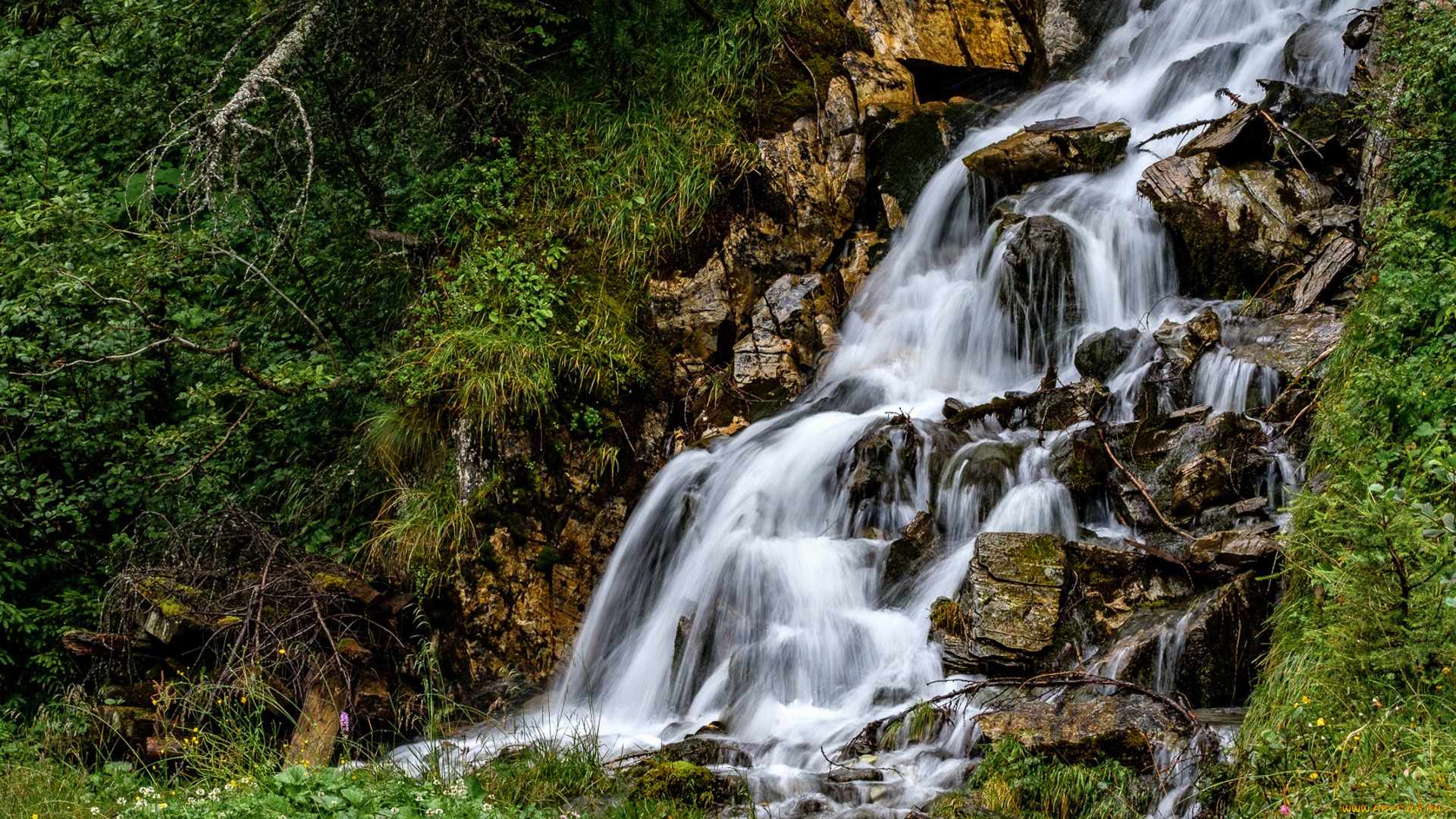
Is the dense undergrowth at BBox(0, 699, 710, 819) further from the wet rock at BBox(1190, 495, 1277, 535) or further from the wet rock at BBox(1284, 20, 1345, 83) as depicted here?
A: the wet rock at BBox(1284, 20, 1345, 83)

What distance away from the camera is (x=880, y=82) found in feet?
31.8

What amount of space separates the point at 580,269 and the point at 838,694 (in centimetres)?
449

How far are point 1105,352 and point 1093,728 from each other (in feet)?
11.3

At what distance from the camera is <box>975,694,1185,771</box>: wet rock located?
437 centimetres

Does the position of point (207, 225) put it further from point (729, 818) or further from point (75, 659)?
point (729, 818)

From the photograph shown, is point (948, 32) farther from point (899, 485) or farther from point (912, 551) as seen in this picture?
point (912, 551)

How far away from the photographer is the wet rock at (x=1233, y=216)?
7.32m

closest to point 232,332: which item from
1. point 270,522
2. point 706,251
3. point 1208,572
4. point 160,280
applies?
point 160,280

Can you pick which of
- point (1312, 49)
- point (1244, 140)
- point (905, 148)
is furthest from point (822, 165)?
point (1312, 49)

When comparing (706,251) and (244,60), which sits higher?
(244,60)

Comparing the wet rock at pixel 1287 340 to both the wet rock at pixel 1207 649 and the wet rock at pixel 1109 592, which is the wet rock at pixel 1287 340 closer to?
the wet rock at pixel 1109 592

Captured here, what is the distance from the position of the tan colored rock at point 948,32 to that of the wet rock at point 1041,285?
9.09ft

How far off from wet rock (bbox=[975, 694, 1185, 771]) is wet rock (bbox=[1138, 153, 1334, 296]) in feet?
13.0

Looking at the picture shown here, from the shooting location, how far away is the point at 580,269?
8.79 meters
